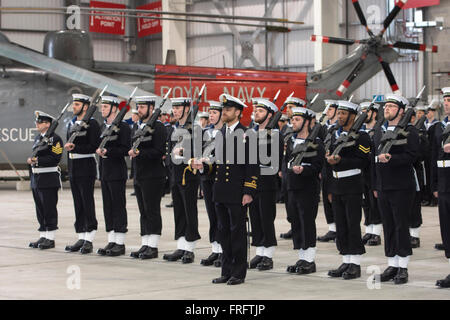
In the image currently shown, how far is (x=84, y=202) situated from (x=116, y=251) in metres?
0.74

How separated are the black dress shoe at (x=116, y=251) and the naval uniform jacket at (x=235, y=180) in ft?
7.89

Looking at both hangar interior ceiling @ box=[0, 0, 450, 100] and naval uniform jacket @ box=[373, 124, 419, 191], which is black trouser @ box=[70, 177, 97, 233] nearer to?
naval uniform jacket @ box=[373, 124, 419, 191]

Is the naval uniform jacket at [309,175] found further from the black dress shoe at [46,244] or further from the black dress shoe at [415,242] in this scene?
the black dress shoe at [46,244]

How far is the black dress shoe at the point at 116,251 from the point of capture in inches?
362

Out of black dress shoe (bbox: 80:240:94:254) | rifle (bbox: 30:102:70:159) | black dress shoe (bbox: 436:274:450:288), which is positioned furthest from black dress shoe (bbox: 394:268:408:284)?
rifle (bbox: 30:102:70:159)

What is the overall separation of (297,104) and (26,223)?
5.93m

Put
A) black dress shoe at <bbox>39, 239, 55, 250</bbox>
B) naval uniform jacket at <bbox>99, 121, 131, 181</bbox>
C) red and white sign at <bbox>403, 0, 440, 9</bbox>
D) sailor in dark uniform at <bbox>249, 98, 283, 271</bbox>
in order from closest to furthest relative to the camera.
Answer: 1. sailor in dark uniform at <bbox>249, 98, 283, 271</bbox>
2. naval uniform jacket at <bbox>99, 121, 131, 181</bbox>
3. black dress shoe at <bbox>39, 239, 55, 250</bbox>
4. red and white sign at <bbox>403, 0, 440, 9</bbox>

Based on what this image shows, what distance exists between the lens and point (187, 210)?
868 centimetres

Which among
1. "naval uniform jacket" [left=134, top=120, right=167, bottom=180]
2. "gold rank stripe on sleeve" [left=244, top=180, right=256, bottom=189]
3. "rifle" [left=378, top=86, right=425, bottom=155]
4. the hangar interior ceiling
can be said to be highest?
the hangar interior ceiling

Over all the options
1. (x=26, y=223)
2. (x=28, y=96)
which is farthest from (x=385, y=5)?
(x=26, y=223)

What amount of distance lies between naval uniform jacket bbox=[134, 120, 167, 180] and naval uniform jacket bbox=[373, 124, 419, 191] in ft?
8.81

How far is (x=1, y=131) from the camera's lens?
18078 millimetres

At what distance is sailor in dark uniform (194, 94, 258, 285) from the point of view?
7172 mm
